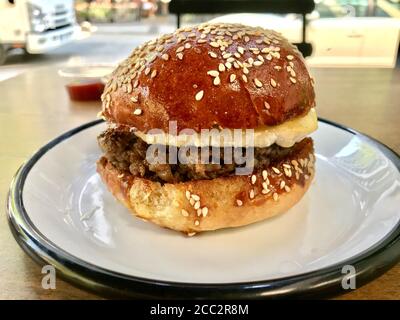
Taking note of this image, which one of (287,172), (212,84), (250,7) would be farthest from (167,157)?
(250,7)

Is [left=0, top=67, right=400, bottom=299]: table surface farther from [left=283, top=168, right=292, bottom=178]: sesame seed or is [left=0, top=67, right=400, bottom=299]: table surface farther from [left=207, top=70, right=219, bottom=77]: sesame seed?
[left=207, top=70, right=219, bottom=77]: sesame seed

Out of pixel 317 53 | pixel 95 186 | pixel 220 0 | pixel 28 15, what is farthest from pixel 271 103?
pixel 28 15

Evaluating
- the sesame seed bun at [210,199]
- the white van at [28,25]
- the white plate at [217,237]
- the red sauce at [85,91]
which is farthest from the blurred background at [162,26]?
the sesame seed bun at [210,199]

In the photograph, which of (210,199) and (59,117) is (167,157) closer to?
(210,199)

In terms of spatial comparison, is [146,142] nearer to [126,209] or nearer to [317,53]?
[126,209]

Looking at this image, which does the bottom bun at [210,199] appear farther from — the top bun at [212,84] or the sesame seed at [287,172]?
the top bun at [212,84]
